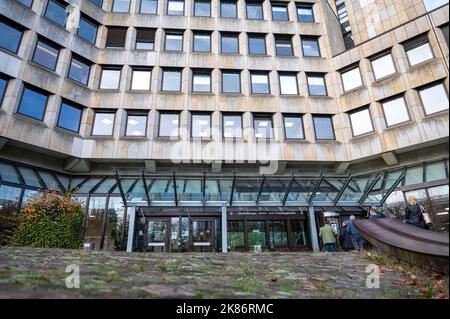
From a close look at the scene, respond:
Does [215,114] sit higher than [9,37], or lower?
lower

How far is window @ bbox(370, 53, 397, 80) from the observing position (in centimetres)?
1870

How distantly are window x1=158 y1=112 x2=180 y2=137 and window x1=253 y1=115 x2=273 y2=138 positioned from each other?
5642 millimetres

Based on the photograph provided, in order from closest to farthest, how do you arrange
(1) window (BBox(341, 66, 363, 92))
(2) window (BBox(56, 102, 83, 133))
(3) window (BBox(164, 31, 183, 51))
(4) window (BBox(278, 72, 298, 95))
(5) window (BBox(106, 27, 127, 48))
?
1. (2) window (BBox(56, 102, 83, 133))
2. (1) window (BBox(341, 66, 363, 92))
3. (4) window (BBox(278, 72, 298, 95))
4. (5) window (BBox(106, 27, 127, 48))
5. (3) window (BBox(164, 31, 183, 51))

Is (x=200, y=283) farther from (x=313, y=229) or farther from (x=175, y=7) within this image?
(x=175, y=7)

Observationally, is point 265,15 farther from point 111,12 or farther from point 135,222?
point 135,222

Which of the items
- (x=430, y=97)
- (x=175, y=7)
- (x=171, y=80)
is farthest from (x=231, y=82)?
(x=430, y=97)

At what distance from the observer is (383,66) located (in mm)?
19125

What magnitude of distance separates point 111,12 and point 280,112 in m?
15.8

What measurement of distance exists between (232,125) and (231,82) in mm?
3733

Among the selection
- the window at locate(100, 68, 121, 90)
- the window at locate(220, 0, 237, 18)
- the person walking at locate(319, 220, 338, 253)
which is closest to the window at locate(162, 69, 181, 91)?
the window at locate(100, 68, 121, 90)

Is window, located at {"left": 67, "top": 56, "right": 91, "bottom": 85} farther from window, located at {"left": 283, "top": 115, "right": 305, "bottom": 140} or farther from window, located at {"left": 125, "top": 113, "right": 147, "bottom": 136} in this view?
window, located at {"left": 283, "top": 115, "right": 305, "bottom": 140}

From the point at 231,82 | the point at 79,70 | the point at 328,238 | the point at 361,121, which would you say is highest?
the point at 79,70

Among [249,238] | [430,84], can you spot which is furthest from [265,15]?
[249,238]
